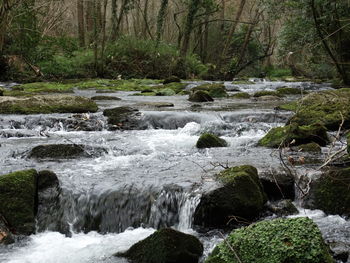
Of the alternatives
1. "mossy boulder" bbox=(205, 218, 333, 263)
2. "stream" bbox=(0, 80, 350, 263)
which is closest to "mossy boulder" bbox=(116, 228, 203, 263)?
"stream" bbox=(0, 80, 350, 263)

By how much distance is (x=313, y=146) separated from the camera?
7152 millimetres

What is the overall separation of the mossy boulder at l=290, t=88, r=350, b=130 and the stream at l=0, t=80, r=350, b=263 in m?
0.75

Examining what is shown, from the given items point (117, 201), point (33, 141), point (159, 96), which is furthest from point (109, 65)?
point (117, 201)

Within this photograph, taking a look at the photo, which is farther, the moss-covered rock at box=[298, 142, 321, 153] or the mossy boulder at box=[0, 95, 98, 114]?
the mossy boulder at box=[0, 95, 98, 114]

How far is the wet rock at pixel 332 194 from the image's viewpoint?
498 centimetres

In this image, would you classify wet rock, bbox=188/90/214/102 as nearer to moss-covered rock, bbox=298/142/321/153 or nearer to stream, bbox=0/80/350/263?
stream, bbox=0/80/350/263

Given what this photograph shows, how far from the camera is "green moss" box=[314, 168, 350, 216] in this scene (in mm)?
4980

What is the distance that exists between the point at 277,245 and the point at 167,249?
37.7 inches

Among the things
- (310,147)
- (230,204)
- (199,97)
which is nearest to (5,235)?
(230,204)

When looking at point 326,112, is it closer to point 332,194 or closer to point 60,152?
point 332,194

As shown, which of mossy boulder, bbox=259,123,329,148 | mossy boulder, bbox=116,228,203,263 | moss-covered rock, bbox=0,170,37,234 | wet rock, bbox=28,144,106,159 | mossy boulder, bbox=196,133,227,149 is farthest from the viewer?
mossy boulder, bbox=196,133,227,149

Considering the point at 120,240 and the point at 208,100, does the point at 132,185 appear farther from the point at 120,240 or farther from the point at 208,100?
the point at 208,100

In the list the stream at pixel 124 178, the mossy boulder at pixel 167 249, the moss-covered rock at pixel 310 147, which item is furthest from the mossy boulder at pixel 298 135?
the mossy boulder at pixel 167 249

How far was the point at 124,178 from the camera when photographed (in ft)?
18.6
